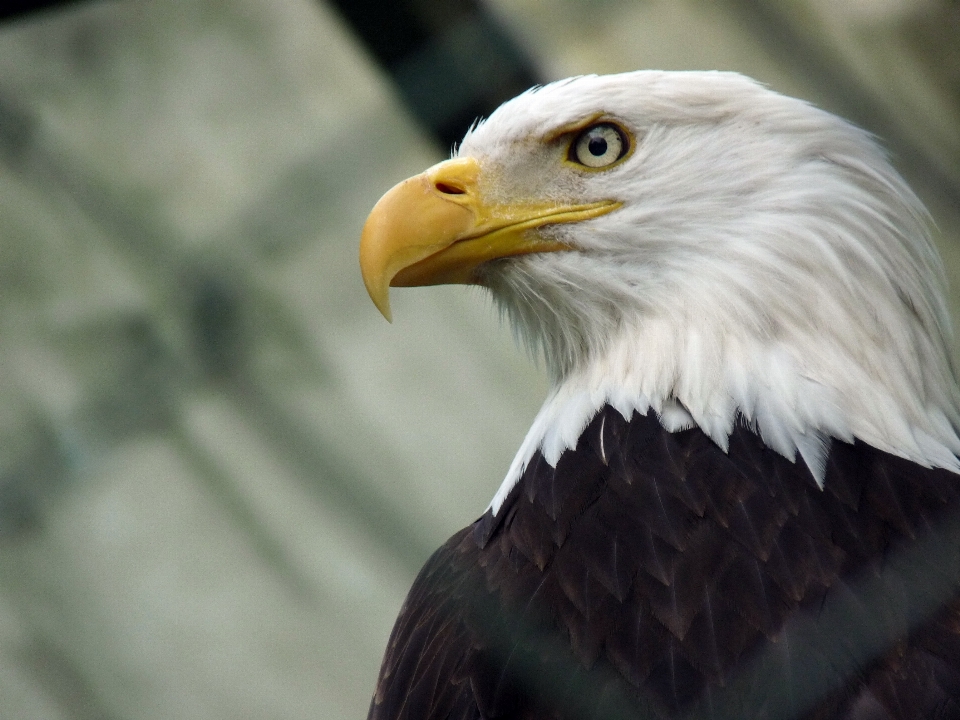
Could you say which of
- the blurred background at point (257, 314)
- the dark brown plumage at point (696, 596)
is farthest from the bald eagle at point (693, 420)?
the blurred background at point (257, 314)

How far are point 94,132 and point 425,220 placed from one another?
17.7 inches

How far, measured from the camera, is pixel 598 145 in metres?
1.57

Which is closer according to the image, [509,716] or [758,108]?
[509,716]

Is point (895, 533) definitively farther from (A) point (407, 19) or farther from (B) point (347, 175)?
(A) point (407, 19)

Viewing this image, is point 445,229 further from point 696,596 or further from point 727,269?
point 696,596

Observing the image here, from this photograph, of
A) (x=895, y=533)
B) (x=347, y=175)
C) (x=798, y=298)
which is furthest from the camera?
(x=798, y=298)

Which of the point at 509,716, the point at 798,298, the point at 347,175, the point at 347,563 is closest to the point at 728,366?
the point at 798,298

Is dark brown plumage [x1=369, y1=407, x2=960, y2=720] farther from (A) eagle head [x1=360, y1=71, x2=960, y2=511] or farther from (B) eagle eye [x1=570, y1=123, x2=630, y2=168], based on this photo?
(B) eagle eye [x1=570, y1=123, x2=630, y2=168]

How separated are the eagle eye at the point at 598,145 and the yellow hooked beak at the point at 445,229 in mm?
67

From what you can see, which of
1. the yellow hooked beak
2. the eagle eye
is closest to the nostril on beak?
the yellow hooked beak

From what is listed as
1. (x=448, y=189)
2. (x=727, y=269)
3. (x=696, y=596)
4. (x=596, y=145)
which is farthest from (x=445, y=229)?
(x=696, y=596)

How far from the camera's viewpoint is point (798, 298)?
4.83 feet

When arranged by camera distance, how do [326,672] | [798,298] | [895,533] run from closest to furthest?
[895,533]
[798,298]
[326,672]

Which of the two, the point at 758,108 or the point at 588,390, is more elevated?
the point at 758,108
